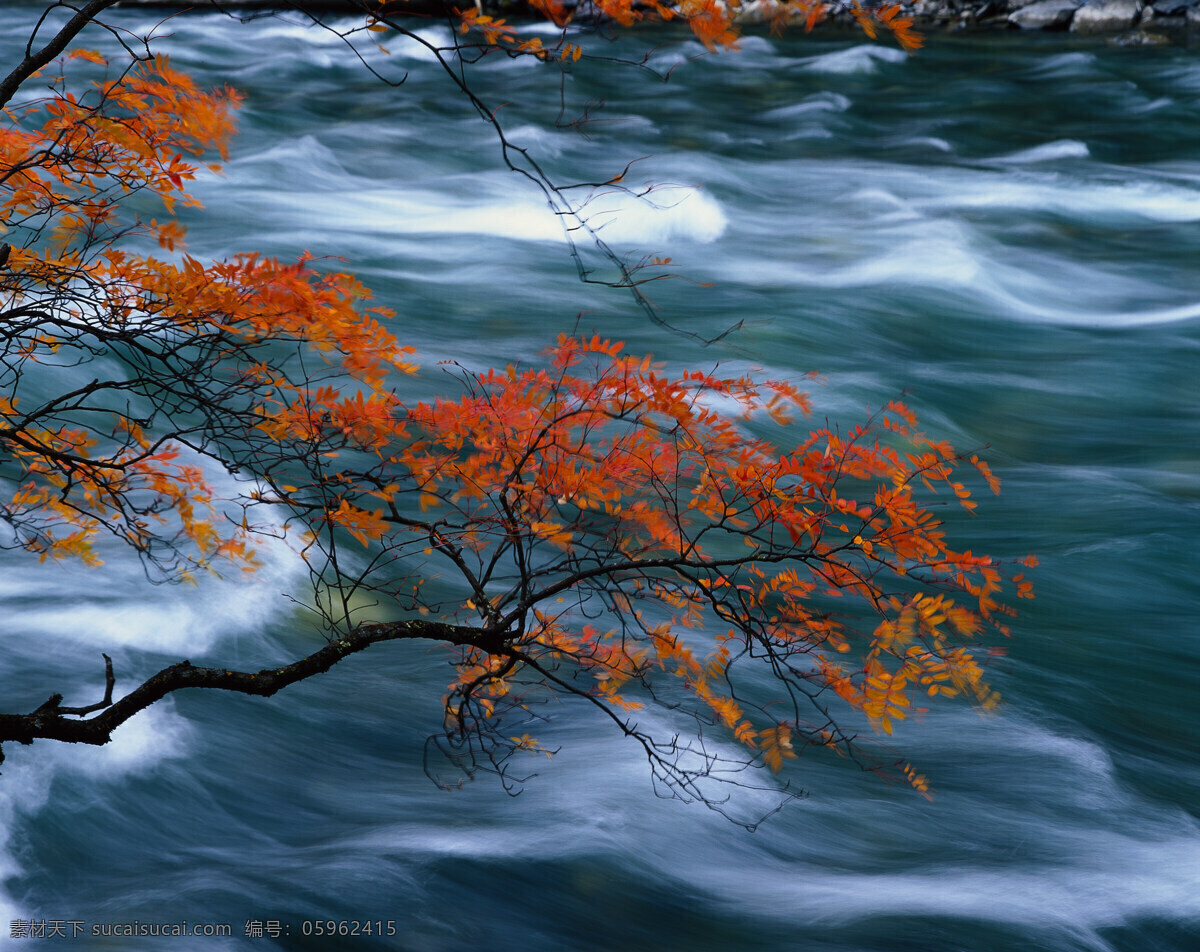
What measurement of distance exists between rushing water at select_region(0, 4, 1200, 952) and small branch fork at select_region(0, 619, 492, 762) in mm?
1064

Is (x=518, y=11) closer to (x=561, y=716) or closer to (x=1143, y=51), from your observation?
(x=1143, y=51)

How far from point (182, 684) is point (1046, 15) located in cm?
1843

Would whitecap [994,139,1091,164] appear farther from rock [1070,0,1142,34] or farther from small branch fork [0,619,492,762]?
small branch fork [0,619,492,762]

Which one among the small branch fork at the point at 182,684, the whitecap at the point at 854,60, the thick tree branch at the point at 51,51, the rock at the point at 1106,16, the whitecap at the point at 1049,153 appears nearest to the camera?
the thick tree branch at the point at 51,51

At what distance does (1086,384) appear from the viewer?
777cm

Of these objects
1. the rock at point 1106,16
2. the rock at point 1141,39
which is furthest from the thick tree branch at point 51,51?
the rock at point 1106,16

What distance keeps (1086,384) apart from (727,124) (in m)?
7.26

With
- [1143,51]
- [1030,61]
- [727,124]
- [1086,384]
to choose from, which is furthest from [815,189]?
[1143,51]

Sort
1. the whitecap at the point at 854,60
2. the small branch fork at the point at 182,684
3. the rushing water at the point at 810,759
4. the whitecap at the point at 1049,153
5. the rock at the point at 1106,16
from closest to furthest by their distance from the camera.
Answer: the small branch fork at the point at 182,684 → the rushing water at the point at 810,759 → the whitecap at the point at 1049,153 → the whitecap at the point at 854,60 → the rock at the point at 1106,16

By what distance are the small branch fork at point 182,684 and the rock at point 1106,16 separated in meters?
17.8

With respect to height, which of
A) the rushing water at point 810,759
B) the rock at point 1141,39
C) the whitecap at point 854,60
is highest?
the rock at point 1141,39

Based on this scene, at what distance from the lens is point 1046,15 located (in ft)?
56.5

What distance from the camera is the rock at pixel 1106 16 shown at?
54.9 feet

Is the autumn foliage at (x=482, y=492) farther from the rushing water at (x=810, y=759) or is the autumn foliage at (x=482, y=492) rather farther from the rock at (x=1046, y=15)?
the rock at (x=1046, y=15)
